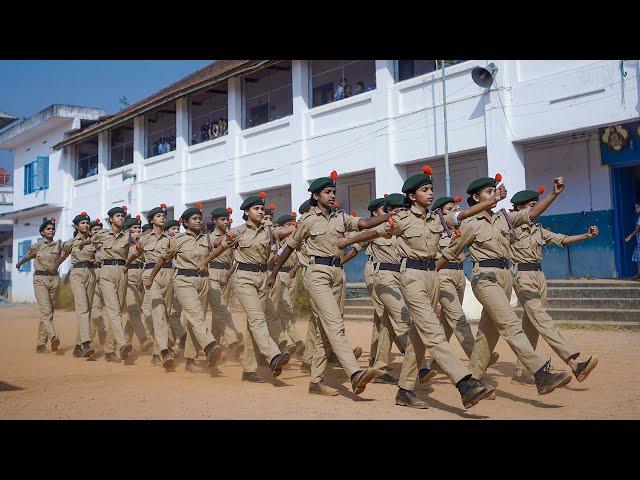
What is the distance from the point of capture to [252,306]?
24.7 feet

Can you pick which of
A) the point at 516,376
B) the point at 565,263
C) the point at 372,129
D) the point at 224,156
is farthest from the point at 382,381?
the point at 224,156

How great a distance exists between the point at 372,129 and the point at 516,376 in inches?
407

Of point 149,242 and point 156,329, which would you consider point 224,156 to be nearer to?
point 149,242

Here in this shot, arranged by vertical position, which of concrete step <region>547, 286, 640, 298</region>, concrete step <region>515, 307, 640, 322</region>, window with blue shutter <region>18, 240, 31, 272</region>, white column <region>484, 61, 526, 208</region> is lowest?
concrete step <region>515, 307, 640, 322</region>

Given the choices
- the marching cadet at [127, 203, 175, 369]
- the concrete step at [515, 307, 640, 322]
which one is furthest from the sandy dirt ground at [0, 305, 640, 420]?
the concrete step at [515, 307, 640, 322]

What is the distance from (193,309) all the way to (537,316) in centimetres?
440

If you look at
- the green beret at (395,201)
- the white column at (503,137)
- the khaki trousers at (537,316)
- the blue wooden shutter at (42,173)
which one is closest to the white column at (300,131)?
the white column at (503,137)

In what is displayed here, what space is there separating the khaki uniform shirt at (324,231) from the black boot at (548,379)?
2.34m

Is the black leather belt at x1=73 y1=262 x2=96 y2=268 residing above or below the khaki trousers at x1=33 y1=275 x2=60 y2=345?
above

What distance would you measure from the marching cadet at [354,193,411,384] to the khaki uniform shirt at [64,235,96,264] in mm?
5236

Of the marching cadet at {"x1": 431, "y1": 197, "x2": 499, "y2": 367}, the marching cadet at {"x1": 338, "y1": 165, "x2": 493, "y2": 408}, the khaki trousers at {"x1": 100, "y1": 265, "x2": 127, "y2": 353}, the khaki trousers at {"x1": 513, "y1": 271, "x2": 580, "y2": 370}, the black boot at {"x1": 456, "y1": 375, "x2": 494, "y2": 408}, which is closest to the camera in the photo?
the black boot at {"x1": 456, "y1": 375, "x2": 494, "y2": 408}

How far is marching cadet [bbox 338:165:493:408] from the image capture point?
5.68m

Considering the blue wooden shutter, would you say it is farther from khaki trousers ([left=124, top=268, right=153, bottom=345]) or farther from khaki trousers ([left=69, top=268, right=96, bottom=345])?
khaki trousers ([left=124, top=268, right=153, bottom=345])

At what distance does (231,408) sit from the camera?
6070 millimetres
